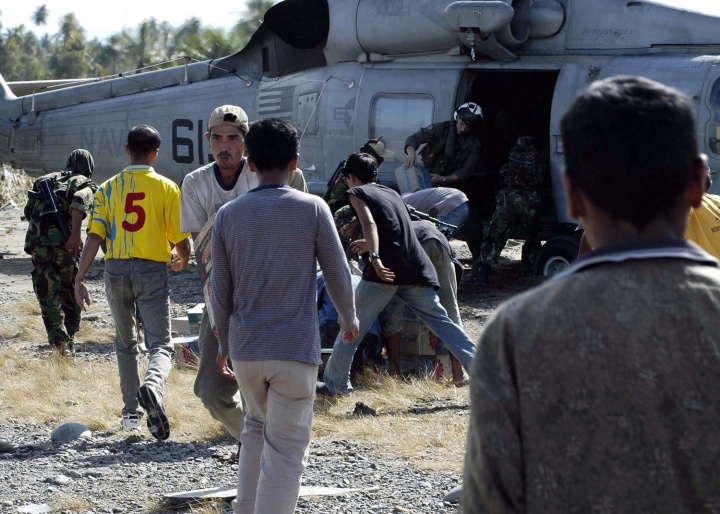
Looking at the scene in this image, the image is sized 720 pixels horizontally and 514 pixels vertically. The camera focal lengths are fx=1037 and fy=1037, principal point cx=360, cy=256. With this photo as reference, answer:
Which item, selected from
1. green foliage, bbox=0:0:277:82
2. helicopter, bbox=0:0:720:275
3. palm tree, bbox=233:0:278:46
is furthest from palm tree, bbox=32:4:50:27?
helicopter, bbox=0:0:720:275

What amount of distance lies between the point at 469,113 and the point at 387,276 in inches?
181

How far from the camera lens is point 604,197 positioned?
172cm

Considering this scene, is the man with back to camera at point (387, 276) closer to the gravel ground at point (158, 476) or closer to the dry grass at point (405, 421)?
the dry grass at point (405, 421)

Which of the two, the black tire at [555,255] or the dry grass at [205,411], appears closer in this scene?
the dry grass at [205,411]

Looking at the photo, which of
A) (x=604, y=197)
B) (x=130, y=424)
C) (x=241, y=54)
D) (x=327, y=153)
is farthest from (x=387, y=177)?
(x=604, y=197)

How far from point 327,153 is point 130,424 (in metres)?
6.07

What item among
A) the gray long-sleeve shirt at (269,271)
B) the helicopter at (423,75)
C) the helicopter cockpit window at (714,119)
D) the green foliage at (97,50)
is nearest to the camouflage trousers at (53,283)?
the helicopter at (423,75)

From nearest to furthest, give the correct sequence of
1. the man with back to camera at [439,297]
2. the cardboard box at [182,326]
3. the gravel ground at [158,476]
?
1. the gravel ground at [158,476]
2. the man with back to camera at [439,297]
3. the cardboard box at [182,326]

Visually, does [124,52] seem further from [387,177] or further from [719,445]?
[719,445]

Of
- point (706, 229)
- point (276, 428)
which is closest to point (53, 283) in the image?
point (276, 428)

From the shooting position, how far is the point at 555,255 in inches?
418

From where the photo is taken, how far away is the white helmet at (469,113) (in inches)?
421

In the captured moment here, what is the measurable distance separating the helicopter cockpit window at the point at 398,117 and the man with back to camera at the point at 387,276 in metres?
4.45

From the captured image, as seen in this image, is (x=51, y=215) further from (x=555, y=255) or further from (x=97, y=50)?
(x=97, y=50)
